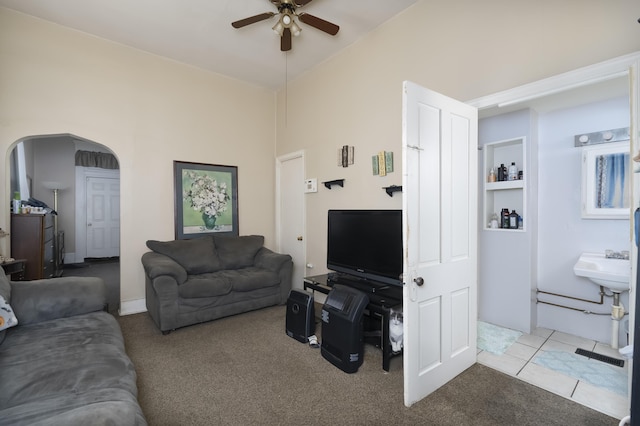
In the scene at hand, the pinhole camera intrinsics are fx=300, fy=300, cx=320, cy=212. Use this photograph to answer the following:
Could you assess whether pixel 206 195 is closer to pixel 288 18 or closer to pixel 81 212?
pixel 288 18

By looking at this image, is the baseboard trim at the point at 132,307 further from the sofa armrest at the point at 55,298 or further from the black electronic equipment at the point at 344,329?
the black electronic equipment at the point at 344,329

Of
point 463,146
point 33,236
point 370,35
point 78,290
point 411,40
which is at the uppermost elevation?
point 370,35

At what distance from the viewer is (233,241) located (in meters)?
4.24

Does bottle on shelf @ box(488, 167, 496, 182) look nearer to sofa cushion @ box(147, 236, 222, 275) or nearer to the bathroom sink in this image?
the bathroom sink

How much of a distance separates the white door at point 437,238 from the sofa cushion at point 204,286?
87.3 inches

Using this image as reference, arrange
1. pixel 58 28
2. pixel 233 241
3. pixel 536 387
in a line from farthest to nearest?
pixel 233 241 < pixel 58 28 < pixel 536 387

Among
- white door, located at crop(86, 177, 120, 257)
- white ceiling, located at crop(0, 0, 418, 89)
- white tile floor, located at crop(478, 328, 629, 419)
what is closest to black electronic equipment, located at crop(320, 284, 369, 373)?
white tile floor, located at crop(478, 328, 629, 419)

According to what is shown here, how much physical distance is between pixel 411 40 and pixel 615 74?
1.70 m

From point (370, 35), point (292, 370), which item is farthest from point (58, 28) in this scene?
point (292, 370)

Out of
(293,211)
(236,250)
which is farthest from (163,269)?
(293,211)

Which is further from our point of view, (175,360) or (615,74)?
(175,360)

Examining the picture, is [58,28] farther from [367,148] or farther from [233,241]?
[367,148]

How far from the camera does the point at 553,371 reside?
92.4 inches

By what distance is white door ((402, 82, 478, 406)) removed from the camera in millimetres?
1894
